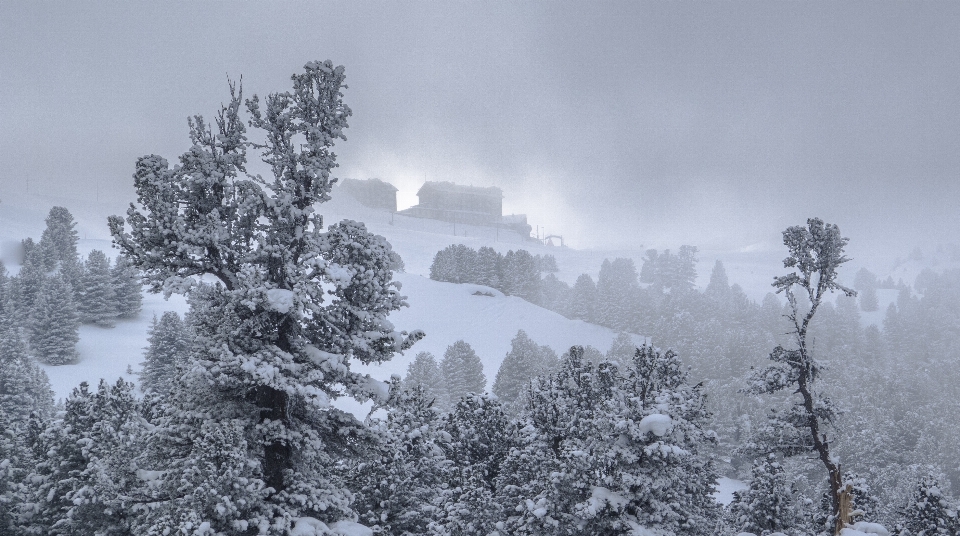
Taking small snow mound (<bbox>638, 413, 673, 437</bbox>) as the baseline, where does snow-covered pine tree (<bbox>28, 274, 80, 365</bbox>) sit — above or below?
below

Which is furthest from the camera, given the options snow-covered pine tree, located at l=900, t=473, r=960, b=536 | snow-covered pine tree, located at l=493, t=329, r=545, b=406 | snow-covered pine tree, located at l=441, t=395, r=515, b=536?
snow-covered pine tree, located at l=493, t=329, r=545, b=406

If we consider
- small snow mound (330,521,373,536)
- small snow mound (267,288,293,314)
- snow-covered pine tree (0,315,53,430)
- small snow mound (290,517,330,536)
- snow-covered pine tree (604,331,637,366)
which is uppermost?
small snow mound (267,288,293,314)

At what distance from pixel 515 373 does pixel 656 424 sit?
45.8 m

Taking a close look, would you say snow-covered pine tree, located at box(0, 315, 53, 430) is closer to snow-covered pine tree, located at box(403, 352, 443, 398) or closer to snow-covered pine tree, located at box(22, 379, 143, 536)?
snow-covered pine tree, located at box(22, 379, 143, 536)

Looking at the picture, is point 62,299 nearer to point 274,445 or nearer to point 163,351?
point 163,351

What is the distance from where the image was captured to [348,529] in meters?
8.81

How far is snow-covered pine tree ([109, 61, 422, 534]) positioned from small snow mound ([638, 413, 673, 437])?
16.8ft

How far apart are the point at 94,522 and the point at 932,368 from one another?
82.3 meters

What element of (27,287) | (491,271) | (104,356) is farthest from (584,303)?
(27,287)

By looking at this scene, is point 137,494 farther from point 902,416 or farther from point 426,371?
point 902,416

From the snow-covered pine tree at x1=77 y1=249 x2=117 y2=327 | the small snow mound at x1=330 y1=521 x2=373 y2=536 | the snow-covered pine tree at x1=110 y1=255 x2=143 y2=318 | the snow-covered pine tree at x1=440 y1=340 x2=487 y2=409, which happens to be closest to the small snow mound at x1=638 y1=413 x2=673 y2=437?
the small snow mound at x1=330 y1=521 x2=373 y2=536

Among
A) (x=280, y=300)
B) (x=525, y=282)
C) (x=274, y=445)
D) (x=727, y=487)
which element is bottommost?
(x=727, y=487)

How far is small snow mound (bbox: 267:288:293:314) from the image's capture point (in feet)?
26.4

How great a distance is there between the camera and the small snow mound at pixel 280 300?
26.4ft
